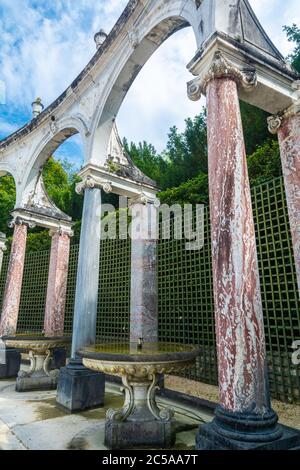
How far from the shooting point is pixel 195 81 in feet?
11.4

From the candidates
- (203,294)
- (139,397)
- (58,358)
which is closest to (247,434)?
(139,397)

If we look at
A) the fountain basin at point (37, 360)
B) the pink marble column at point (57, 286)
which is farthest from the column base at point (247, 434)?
the pink marble column at point (57, 286)

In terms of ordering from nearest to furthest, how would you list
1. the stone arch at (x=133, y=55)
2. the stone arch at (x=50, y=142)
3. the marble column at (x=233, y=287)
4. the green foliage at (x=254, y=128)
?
1. the marble column at (x=233, y=287)
2. the stone arch at (x=133, y=55)
3. the stone arch at (x=50, y=142)
4. the green foliage at (x=254, y=128)

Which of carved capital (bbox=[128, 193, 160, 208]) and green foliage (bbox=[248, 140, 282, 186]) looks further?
carved capital (bbox=[128, 193, 160, 208])

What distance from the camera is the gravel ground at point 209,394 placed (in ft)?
12.9

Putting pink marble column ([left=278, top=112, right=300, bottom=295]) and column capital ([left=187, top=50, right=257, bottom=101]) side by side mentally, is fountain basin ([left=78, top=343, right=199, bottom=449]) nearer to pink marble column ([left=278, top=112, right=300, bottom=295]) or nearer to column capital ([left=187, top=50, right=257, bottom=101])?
pink marble column ([left=278, top=112, right=300, bottom=295])

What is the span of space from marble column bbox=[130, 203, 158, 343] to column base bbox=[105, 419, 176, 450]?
2.24 m

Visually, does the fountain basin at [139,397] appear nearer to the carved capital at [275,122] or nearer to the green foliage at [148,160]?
the carved capital at [275,122]

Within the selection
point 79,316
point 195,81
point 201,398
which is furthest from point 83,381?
point 195,81

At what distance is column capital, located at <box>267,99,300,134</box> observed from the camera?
3954 mm

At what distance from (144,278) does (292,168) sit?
3.53 m

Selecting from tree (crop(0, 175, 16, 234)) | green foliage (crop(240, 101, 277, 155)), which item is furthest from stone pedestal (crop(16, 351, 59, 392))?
tree (crop(0, 175, 16, 234))

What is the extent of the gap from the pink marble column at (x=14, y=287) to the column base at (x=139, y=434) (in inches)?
213
